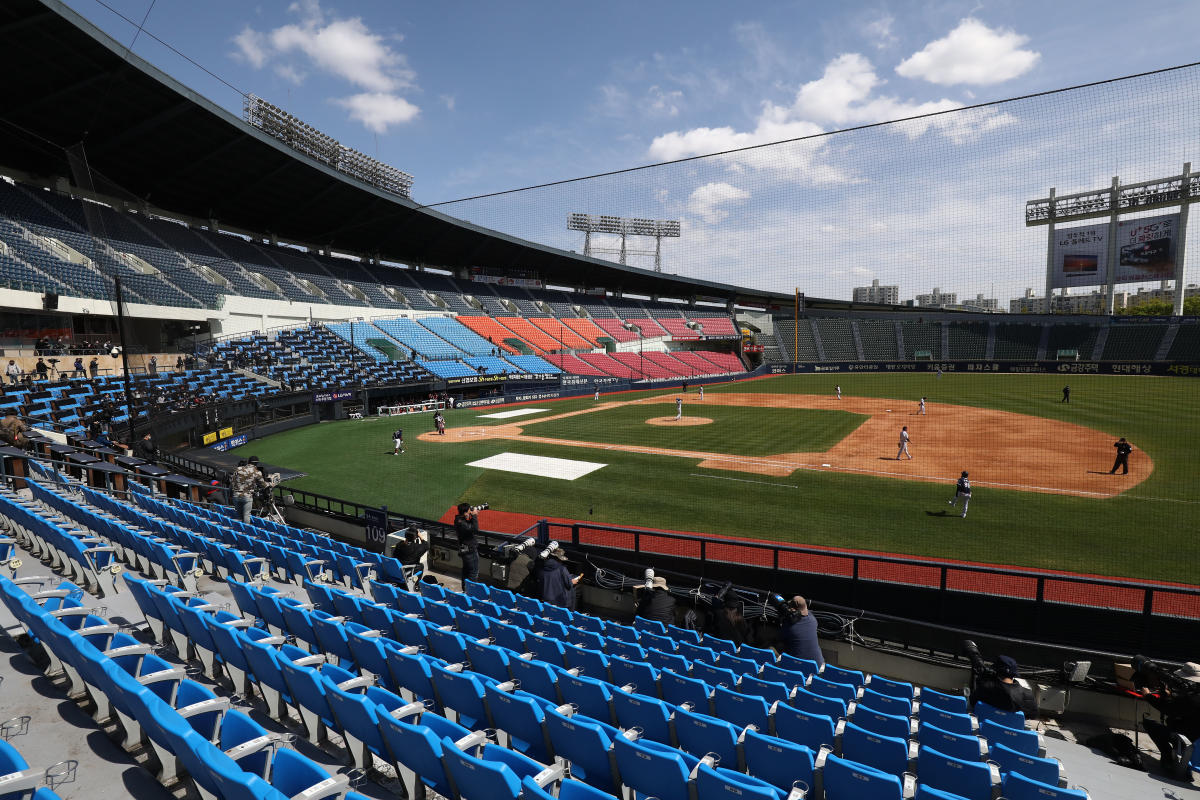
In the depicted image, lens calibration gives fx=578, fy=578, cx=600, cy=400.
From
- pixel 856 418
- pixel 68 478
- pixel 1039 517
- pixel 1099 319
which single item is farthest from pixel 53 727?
pixel 1099 319

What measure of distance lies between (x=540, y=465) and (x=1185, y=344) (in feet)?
195

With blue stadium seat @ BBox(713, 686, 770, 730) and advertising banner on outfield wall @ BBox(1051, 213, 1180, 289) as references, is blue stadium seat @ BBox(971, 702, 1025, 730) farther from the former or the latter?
advertising banner on outfield wall @ BBox(1051, 213, 1180, 289)

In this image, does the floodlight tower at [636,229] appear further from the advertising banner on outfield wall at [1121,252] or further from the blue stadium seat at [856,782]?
the blue stadium seat at [856,782]

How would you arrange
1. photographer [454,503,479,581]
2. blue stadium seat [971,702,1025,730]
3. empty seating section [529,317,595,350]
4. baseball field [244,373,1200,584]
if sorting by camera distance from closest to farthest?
blue stadium seat [971,702,1025,730] < photographer [454,503,479,581] < baseball field [244,373,1200,584] < empty seating section [529,317,595,350]

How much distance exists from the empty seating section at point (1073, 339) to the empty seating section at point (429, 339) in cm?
5354

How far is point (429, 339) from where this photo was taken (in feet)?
161

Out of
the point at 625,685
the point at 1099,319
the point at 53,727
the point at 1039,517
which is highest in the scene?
the point at 1099,319

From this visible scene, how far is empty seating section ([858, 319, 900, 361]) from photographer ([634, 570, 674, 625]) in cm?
6635

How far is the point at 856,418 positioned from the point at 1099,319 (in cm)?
4094

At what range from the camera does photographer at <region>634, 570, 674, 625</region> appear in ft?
27.2

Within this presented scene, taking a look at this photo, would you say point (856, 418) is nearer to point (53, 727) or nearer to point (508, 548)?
point (508, 548)

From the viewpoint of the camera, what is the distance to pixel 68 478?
12.6 metres

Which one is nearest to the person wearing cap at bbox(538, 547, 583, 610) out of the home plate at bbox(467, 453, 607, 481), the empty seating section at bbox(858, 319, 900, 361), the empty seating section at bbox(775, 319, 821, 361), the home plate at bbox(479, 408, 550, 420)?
the home plate at bbox(467, 453, 607, 481)

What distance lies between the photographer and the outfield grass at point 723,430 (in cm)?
2567
